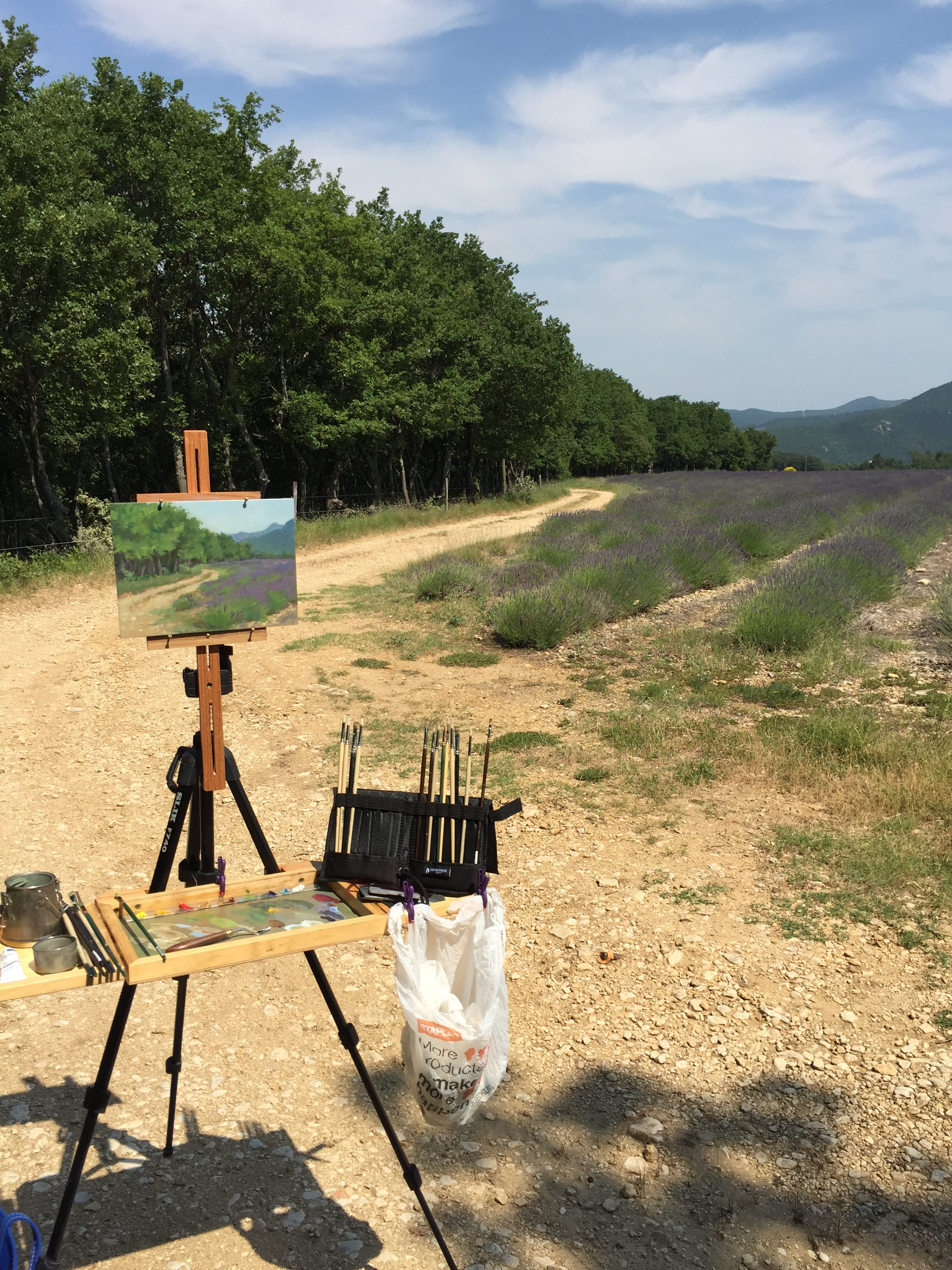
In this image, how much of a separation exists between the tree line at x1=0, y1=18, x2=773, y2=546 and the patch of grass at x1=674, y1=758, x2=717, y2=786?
13176 millimetres

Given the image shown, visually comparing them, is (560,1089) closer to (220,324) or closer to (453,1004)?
(453,1004)

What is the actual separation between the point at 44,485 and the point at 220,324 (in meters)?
9.46

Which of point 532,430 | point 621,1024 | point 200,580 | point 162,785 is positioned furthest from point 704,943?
point 532,430

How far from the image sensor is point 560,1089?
3.71 meters

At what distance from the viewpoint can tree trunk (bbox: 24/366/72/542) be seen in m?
18.2

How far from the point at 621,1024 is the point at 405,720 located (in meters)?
4.59

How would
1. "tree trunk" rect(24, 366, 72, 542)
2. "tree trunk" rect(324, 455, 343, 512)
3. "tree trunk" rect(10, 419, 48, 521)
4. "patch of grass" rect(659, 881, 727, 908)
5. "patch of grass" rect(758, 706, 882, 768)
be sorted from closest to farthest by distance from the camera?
"patch of grass" rect(659, 881, 727, 908) → "patch of grass" rect(758, 706, 882, 768) → "tree trunk" rect(24, 366, 72, 542) → "tree trunk" rect(10, 419, 48, 521) → "tree trunk" rect(324, 455, 343, 512)

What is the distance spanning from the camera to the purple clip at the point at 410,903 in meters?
2.62

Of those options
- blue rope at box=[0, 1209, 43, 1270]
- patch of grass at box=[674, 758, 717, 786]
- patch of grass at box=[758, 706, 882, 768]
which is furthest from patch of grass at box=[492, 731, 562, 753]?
blue rope at box=[0, 1209, 43, 1270]

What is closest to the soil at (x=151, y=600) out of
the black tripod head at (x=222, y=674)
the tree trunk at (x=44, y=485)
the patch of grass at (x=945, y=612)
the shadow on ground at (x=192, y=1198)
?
the black tripod head at (x=222, y=674)

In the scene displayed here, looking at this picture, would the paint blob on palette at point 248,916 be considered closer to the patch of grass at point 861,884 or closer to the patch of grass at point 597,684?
the patch of grass at point 861,884

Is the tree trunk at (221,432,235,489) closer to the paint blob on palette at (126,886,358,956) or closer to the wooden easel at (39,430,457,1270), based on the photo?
the wooden easel at (39,430,457,1270)

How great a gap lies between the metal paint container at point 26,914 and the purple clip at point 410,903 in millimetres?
929

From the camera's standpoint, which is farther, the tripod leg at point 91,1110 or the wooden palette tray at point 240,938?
the tripod leg at point 91,1110
